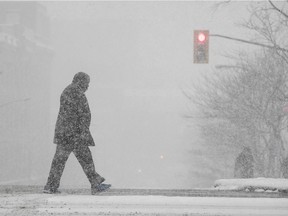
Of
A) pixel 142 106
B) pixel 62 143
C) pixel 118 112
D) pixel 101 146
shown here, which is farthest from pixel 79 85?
pixel 142 106

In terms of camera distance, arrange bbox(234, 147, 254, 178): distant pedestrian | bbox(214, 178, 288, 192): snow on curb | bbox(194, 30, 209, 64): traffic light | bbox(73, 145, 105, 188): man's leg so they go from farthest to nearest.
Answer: bbox(194, 30, 209, 64): traffic light
bbox(234, 147, 254, 178): distant pedestrian
bbox(214, 178, 288, 192): snow on curb
bbox(73, 145, 105, 188): man's leg

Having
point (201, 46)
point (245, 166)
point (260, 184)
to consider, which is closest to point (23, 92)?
point (201, 46)

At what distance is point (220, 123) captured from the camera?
108 ft

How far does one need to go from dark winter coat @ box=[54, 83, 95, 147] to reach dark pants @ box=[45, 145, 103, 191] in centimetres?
11

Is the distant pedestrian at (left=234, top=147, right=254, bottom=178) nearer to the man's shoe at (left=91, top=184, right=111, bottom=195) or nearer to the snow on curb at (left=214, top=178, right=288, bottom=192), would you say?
the snow on curb at (left=214, top=178, right=288, bottom=192)

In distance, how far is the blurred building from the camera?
214 ft

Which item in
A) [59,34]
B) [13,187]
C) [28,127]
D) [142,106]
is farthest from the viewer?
[59,34]

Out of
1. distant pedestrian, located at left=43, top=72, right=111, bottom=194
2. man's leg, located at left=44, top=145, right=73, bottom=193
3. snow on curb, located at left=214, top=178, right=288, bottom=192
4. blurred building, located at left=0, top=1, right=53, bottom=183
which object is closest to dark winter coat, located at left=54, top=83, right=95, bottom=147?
distant pedestrian, located at left=43, top=72, right=111, bottom=194

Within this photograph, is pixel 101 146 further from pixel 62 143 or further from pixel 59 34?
pixel 62 143

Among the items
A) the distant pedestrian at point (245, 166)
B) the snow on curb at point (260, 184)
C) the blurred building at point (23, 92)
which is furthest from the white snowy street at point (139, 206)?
the blurred building at point (23, 92)

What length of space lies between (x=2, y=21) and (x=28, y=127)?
72.3 ft

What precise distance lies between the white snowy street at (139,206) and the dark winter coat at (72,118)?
3.78 ft

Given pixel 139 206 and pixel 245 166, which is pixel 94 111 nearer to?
pixel 245 166

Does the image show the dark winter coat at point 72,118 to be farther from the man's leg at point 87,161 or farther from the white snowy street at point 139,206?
the white snowy street at point 139,206
